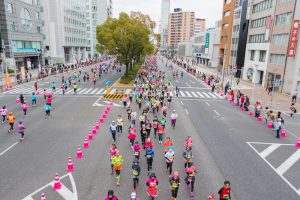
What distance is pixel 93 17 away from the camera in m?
129

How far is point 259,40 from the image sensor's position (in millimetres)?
50625

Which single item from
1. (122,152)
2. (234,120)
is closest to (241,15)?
(234,120)

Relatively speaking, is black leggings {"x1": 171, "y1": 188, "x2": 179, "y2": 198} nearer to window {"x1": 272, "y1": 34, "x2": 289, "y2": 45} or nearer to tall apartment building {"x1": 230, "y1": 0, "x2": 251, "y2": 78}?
window {"x1": 272, "y1": 34, "x2": 289, "y2": 45}

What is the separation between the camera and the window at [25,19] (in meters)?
59.4

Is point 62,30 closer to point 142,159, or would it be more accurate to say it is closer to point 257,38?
point 257,38

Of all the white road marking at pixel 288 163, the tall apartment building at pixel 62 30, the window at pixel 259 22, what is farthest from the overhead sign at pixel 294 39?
the tall apartment building at pixel 62 30

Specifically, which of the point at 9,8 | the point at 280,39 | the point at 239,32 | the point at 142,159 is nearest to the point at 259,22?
the point at 239,32

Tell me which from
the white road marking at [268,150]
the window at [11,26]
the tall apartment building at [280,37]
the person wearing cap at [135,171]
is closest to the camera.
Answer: the person wearing cap at [135,171]

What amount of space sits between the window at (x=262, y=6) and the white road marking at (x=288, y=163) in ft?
131

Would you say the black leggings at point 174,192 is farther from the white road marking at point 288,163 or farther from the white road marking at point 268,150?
the white road marking at point 268,150

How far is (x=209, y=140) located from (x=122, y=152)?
658cm

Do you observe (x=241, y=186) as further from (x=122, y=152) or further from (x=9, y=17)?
(x=9, y=17)

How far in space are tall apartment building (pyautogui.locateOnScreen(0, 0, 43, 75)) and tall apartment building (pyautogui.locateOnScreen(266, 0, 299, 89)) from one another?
4647 centimetres

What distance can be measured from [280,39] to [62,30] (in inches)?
2776
